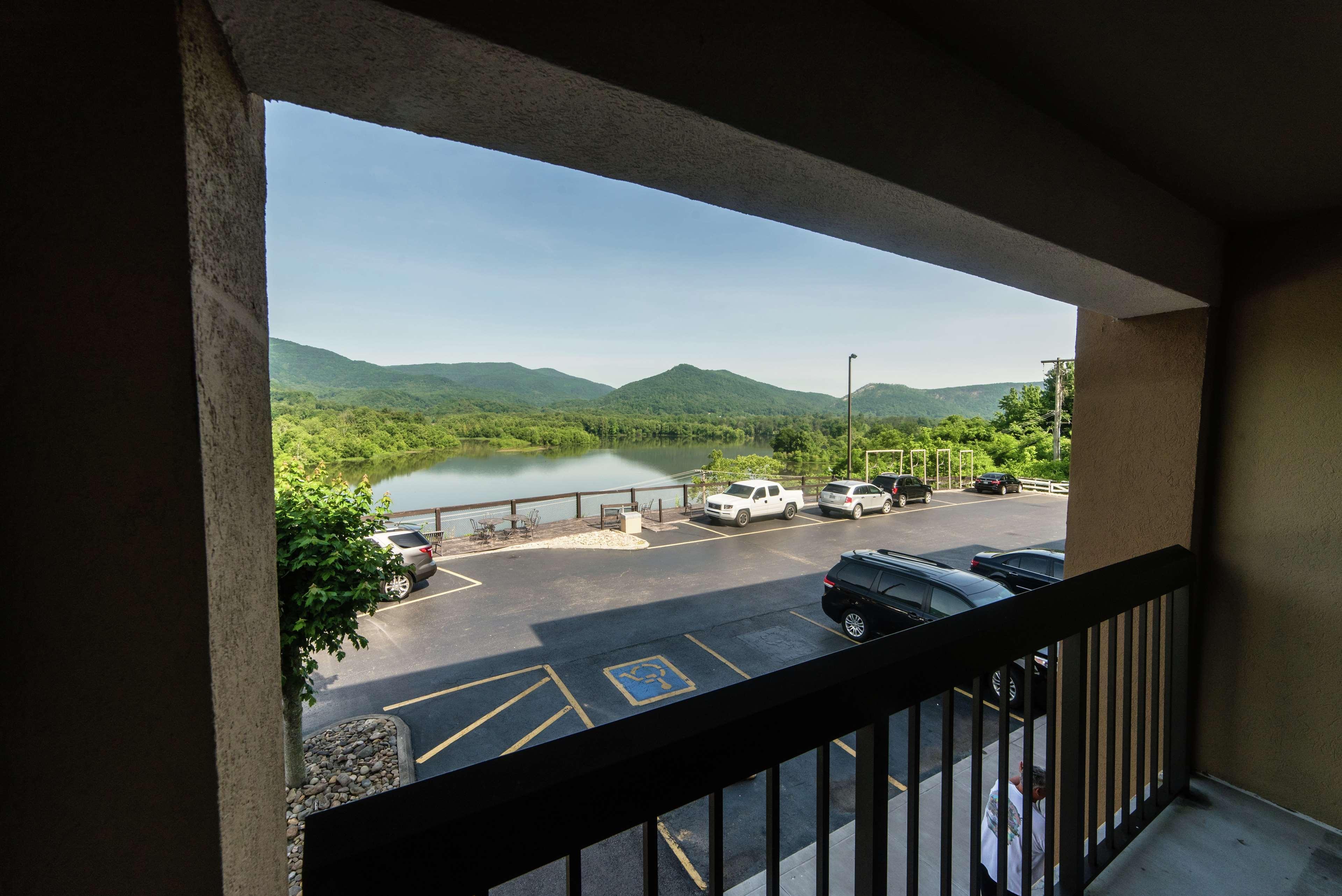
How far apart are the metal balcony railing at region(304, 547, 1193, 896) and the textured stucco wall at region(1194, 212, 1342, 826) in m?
0.78

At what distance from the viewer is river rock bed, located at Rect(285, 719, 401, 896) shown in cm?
394

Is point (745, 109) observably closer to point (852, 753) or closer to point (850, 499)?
point (852, 753)

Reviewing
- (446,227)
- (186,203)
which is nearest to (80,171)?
(186,203)

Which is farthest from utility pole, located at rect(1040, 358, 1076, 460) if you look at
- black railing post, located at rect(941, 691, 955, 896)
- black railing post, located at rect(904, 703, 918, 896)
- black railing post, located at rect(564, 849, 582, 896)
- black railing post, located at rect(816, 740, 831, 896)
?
black railing post, located at rect(564, 849, 582, 896)

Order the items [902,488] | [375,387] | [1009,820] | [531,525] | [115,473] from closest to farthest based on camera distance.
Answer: [115,473], [1009,820], [531,525], [902,488], [375,387]

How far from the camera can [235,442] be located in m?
0.70

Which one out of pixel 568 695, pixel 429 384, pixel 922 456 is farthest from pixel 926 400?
pixel 568 695

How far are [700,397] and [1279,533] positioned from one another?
3682 inches

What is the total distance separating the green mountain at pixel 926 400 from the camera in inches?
4163

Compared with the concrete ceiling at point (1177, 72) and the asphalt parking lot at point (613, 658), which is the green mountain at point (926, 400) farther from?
the concrete ceiling at point (1177, 72)

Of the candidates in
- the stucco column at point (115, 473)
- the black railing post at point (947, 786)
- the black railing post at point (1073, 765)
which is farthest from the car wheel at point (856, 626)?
the stucco column at point (115, 473)

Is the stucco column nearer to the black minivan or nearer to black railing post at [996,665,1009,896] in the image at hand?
black railing post at [996,665,1009,896]

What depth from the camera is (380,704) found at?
218 inches

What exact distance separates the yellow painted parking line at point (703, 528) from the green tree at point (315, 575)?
32.0 feet
